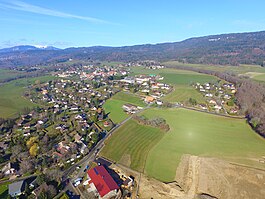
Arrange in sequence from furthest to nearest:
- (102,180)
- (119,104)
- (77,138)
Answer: (119,104)
(77,138)
(102,180)

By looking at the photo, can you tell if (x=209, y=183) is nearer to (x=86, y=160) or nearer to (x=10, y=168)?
(x=86, y=160)

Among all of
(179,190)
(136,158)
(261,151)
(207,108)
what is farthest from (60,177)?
(207,108)

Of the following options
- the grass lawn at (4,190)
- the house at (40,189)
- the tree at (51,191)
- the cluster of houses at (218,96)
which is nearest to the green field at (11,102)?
the grass lawn at (4,190)

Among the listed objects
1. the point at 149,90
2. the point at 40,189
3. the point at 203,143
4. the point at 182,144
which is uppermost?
the point at 40,189

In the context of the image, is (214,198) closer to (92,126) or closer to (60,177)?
(60,177)

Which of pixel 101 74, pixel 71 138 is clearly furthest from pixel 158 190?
pixel 101 74

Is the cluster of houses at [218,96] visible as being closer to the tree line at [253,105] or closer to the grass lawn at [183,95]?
the grass lawn at [183,95]
